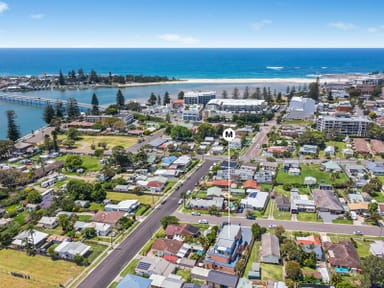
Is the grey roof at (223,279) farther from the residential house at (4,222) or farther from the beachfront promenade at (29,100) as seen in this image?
the beachfront promenade at (29,100)

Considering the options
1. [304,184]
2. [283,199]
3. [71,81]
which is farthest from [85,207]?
[71,81]

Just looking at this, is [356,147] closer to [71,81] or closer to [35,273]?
[35,273]

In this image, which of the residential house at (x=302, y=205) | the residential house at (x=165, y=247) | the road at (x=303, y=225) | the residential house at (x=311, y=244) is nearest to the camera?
the residential house at (x=311, y=244)

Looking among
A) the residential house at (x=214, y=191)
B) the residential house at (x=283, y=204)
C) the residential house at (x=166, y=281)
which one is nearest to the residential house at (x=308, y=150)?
the residential house at (x=283, y=204)

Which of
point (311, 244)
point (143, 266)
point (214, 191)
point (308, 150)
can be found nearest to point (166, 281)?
point (143, 266)

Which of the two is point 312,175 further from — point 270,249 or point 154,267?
point 154,267

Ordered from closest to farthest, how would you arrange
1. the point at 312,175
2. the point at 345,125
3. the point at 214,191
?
the point at 214,191
the point at 312,175
the point at 345,125

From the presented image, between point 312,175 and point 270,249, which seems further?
Result: point 312,175
